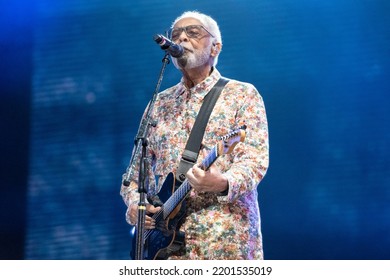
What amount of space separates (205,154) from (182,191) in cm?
23

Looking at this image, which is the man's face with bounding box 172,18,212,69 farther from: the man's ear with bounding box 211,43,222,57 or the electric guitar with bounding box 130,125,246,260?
the electric guitar with bounding box 130,125,246,260

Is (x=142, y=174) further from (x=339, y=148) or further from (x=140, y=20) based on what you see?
(x=140, y=20)

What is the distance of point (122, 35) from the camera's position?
463 cm

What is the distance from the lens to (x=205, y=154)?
305cm

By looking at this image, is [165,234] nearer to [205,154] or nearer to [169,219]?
[169,219]

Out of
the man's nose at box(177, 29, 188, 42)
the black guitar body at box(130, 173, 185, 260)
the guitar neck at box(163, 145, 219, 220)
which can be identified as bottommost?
the black guitar body at box(130, 173, 185, 260)

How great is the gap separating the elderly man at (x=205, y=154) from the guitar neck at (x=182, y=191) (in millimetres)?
23

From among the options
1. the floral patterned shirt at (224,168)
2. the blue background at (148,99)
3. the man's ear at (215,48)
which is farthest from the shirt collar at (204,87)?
the blue background at (148,99)

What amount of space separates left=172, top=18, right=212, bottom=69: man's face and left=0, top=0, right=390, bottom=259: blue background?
1.01 m

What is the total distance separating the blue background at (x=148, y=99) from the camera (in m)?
4.12

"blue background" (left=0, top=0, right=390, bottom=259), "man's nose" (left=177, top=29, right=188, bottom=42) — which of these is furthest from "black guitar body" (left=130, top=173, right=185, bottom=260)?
"blue background" (left=0, top=0, right=390, bottom=259)

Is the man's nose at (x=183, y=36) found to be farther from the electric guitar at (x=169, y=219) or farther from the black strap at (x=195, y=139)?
the electric guitar at (x=169, y=219)

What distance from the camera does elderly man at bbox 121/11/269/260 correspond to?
2861 mm

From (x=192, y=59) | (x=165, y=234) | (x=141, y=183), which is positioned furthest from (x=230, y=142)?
(x=192, y=59)
